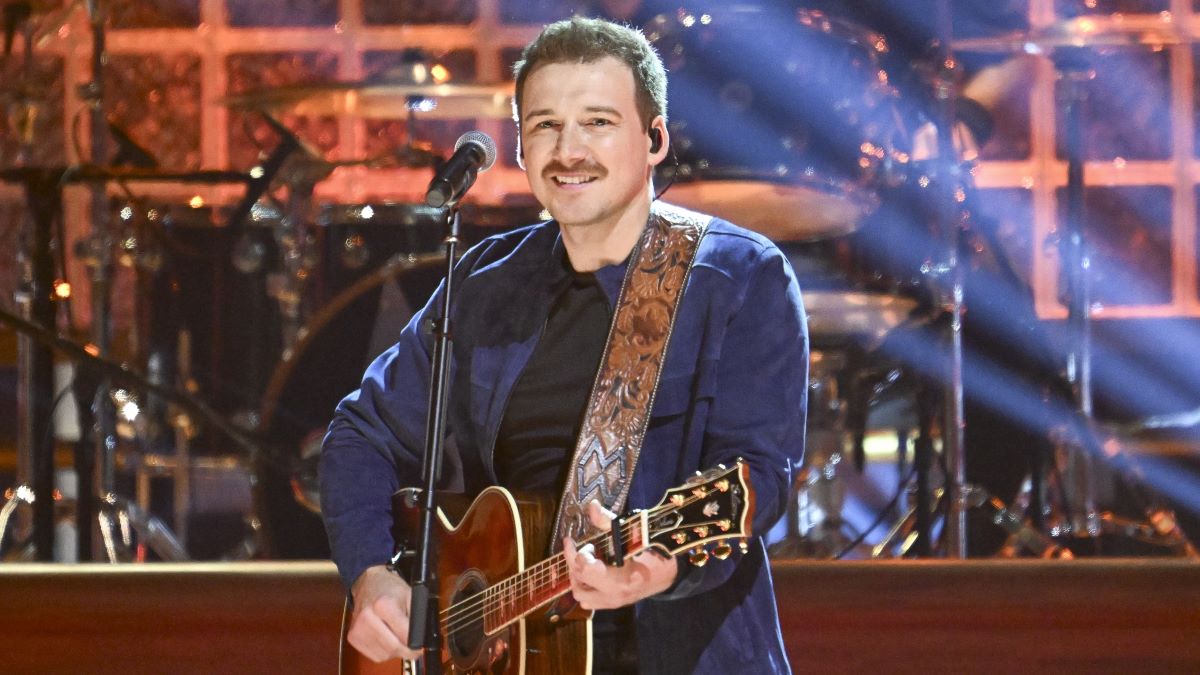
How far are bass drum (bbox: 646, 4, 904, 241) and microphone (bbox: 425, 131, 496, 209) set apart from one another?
6.33 feet

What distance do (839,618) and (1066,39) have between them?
2034 mm

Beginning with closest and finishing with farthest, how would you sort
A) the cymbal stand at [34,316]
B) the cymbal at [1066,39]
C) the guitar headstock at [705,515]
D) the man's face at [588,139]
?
the guitar headstock at [705,515] → the man's face at [588,139] → the cymbal at [1066,39] → the cymbal stand at [34,316]

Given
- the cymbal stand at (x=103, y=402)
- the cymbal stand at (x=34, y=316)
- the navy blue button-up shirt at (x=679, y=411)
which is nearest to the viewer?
the navy blue button-up shirt at (x=679, y=411)

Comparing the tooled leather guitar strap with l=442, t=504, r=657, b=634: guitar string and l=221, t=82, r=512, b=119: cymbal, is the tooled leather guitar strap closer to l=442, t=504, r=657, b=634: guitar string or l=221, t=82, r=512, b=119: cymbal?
l=442, t=504, r=657, b=634: guitar string

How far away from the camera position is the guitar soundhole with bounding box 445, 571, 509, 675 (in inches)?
86.7

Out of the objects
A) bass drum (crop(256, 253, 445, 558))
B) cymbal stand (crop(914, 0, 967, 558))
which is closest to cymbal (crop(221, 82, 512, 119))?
bass drum (crop(256, 253, 445, 558))

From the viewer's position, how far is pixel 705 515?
189 centimetres

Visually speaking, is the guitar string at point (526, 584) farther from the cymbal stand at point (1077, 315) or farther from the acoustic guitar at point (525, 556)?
the cymbal stand at point (1077, 315)

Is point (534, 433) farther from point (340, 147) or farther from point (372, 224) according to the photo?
point (340, 147)

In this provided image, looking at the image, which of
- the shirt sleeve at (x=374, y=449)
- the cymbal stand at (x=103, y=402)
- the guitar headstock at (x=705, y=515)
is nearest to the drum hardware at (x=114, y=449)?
the cymbal stand at (x=103, y=402)

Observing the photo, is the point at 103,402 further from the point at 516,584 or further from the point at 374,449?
the point at 516,584

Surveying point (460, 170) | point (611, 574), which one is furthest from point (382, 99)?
point (611, 574)

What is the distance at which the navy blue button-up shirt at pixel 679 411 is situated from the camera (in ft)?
6.94

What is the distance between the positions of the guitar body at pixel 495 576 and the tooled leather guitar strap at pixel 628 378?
0.17ft
